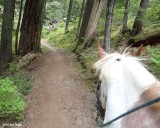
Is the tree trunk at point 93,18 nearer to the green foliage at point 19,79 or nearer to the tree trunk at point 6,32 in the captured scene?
the tree trunk at point 6,32

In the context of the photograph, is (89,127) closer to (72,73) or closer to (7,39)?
(72,73)

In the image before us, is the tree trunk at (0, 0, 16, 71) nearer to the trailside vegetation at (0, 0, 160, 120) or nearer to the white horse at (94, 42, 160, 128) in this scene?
the trailside vegetation at (0, 0, 160, 120)

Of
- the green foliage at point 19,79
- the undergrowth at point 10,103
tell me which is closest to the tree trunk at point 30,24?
the green foliage at point 19,79

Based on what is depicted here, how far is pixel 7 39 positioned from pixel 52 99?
4.07 meters

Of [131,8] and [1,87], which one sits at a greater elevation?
Result: [131,8]

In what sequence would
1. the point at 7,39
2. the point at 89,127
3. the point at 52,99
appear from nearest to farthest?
the point at 89,127 → the point at 52,99 → the point at 7,39

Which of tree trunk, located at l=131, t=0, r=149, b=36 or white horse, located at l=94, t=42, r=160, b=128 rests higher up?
white horse, located at l=94, t=42, r=160, b=128

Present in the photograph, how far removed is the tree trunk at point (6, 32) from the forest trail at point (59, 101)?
1477 millimetres

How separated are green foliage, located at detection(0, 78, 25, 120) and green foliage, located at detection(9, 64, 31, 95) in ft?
6.80

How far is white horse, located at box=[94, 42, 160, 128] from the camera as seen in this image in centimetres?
222

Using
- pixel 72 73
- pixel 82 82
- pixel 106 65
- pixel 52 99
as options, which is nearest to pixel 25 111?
pixel 52 99

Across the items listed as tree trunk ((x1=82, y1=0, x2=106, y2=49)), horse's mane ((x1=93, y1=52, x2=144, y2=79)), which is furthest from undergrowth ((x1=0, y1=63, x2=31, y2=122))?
tree trunk ((x1=82, y1=0, x2=106, y2=49))

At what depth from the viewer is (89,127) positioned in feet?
27.1

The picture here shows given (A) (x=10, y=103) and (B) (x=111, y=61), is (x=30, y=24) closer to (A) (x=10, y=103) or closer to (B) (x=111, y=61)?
(A) (x=10, y=103)
